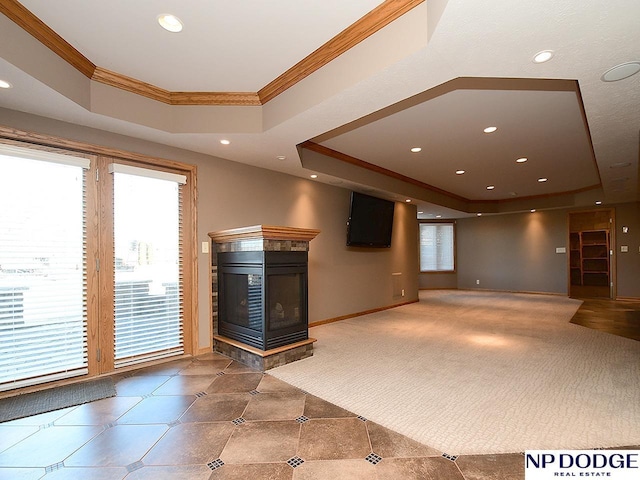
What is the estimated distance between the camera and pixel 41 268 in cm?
275

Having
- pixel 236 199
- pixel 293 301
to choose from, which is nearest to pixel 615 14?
pixel 293 301

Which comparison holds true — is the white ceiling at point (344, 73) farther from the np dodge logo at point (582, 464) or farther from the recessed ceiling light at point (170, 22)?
the np dodge logo at point (582, 464)

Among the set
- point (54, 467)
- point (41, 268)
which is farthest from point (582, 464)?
point (41, 268)

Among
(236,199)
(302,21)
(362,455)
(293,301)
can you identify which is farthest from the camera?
(236,199)

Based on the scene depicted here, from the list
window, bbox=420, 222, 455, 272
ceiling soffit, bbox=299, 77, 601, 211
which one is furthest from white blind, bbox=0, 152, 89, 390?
window, bbox=420, 222, 455, 272

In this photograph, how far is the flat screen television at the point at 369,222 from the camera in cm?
571

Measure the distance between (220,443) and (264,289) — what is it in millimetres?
1485

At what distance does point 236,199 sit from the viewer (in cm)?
415

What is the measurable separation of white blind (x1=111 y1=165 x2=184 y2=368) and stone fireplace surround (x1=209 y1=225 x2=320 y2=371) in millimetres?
416

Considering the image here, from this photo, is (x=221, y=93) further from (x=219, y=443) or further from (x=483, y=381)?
(x=483, y=381)

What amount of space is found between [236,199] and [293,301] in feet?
5.23

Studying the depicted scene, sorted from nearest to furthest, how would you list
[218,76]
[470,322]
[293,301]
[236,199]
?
1. [218,76]
2. [293,301]
3. [236,199]
4. [470,322]

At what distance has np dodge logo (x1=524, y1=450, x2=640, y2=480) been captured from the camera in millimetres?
1636

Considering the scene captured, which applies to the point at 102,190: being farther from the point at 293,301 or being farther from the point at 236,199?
the point at 293,301
